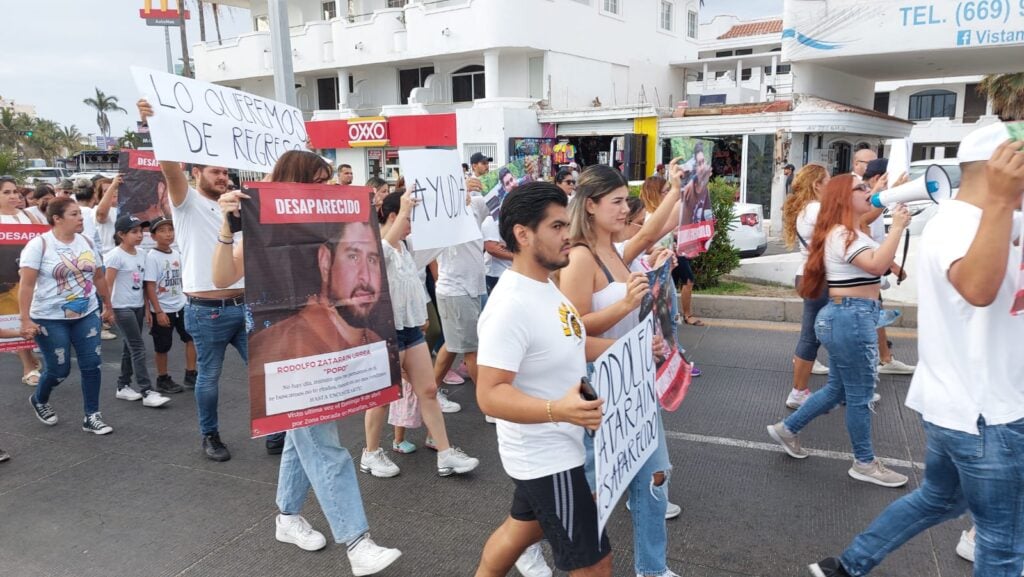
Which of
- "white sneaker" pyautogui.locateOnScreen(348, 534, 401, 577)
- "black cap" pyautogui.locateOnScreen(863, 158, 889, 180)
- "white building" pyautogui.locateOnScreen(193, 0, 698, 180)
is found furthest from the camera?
"white building" pyautogui.locateOnScreen(193, 0, 698, 180)

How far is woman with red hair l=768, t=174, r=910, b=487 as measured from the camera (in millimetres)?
3938

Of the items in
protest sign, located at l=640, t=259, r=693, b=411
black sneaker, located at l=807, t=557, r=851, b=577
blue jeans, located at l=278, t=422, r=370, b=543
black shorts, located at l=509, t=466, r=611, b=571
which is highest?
protest sign, located at l=640, t=259, r=693, b=411

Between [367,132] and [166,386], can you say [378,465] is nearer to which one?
[166,386]

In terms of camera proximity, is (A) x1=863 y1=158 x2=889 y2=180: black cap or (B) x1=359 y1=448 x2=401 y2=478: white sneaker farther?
(A) x1=863 y1=158 x2=889 y2=180: black cap

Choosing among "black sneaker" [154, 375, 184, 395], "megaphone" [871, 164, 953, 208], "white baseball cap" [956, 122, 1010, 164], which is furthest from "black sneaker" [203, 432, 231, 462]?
"white baseball cap" [956, 122, 1010, 164]

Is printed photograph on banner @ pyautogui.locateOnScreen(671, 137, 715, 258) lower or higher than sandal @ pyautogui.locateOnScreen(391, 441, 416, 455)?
higher

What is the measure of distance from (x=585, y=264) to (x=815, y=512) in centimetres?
210

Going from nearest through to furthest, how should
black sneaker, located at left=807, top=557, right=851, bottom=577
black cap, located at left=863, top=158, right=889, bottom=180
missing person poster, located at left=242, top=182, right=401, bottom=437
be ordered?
black sneaker, located at left=807, top=557, right=851, bottom=577 → missing person poster, located at left=242, top=182, right=401, bottom=437 → black cap, located at left=863, top=158, right=889, bottom=180

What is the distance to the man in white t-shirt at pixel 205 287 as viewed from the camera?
4.20 metres

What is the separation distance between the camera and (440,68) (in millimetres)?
26953

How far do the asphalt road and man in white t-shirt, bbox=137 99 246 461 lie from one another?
20.0 inches

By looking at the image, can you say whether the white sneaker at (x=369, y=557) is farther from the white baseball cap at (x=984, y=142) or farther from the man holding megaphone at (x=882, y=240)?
the man holding megaphone at (x=882, y=240)

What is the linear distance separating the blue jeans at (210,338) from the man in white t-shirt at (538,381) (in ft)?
8.43

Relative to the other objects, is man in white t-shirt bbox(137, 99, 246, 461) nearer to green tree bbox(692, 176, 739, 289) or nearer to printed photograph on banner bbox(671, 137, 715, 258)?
printed photograph on banner bbox(671, 137, 715, 258)
